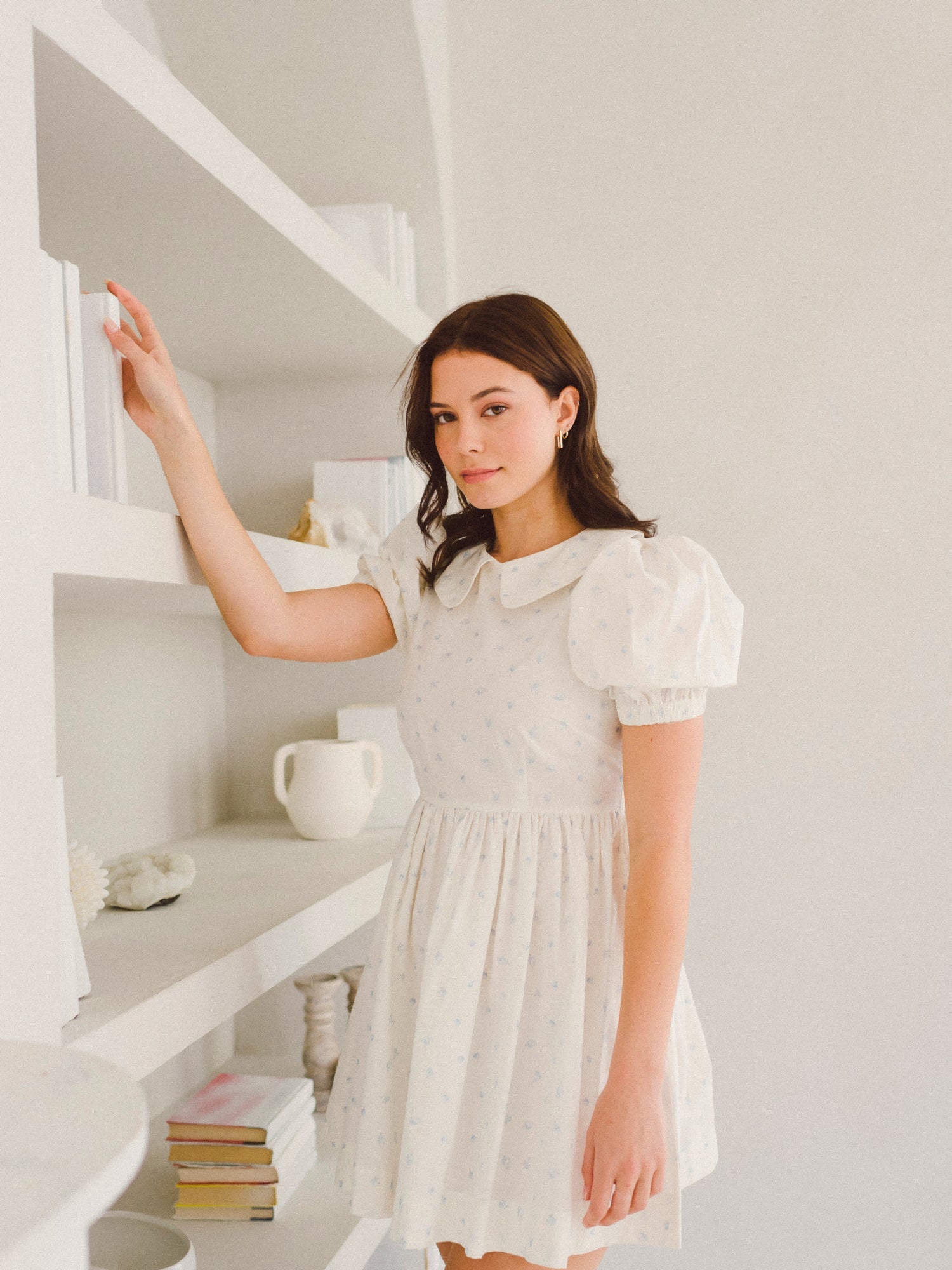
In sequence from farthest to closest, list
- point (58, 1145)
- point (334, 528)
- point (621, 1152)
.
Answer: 1. point (334, 528)
2. point (621, 1152)
3. point (58, 1145)

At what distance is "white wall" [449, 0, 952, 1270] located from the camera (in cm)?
167

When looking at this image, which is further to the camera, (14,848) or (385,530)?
(385,530)

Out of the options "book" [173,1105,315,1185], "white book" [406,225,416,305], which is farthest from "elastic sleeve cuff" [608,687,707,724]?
"white book" [406,225,416,305]

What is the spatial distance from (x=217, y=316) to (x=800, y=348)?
3.03ft

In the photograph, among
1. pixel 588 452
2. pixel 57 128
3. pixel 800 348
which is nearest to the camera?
pixel 57 128

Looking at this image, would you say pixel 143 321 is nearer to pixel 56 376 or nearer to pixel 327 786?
pixel 56 376

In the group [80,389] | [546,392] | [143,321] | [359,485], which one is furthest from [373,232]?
[80,389]

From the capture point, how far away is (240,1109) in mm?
1354

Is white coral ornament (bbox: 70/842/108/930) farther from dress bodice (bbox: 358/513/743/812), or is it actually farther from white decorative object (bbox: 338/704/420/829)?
white decorative object (bbox: 338/704/420/829)

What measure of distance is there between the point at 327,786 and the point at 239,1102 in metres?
0.43

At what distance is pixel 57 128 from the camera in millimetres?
834

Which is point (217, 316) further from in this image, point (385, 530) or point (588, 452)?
point (588, 452)

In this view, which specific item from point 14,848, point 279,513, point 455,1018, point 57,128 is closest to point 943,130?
point 279,513

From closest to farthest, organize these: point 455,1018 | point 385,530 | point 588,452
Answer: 1. point 455,1018
2. point 588,452
3. point 385,530
